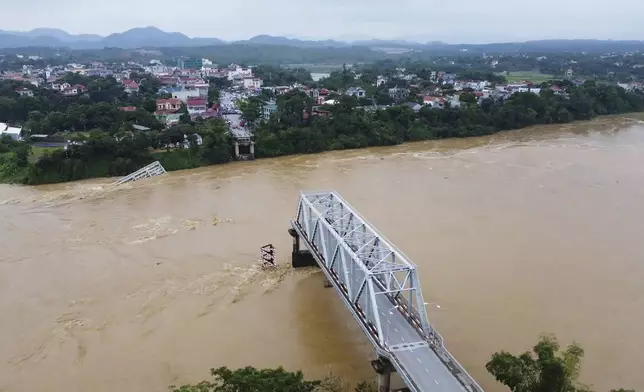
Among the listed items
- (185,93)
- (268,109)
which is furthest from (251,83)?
(268,109)

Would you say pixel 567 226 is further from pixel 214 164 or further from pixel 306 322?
pixel 214 164

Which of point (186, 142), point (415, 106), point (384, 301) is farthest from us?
point (415, 106)

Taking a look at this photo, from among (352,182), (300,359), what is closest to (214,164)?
(352,182)

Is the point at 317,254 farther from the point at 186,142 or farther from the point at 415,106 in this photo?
the point at 415,106

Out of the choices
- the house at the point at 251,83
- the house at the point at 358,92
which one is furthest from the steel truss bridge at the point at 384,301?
the house at the point at 251,83

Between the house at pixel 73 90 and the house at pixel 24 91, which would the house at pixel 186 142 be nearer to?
the house at pixel 73 90
